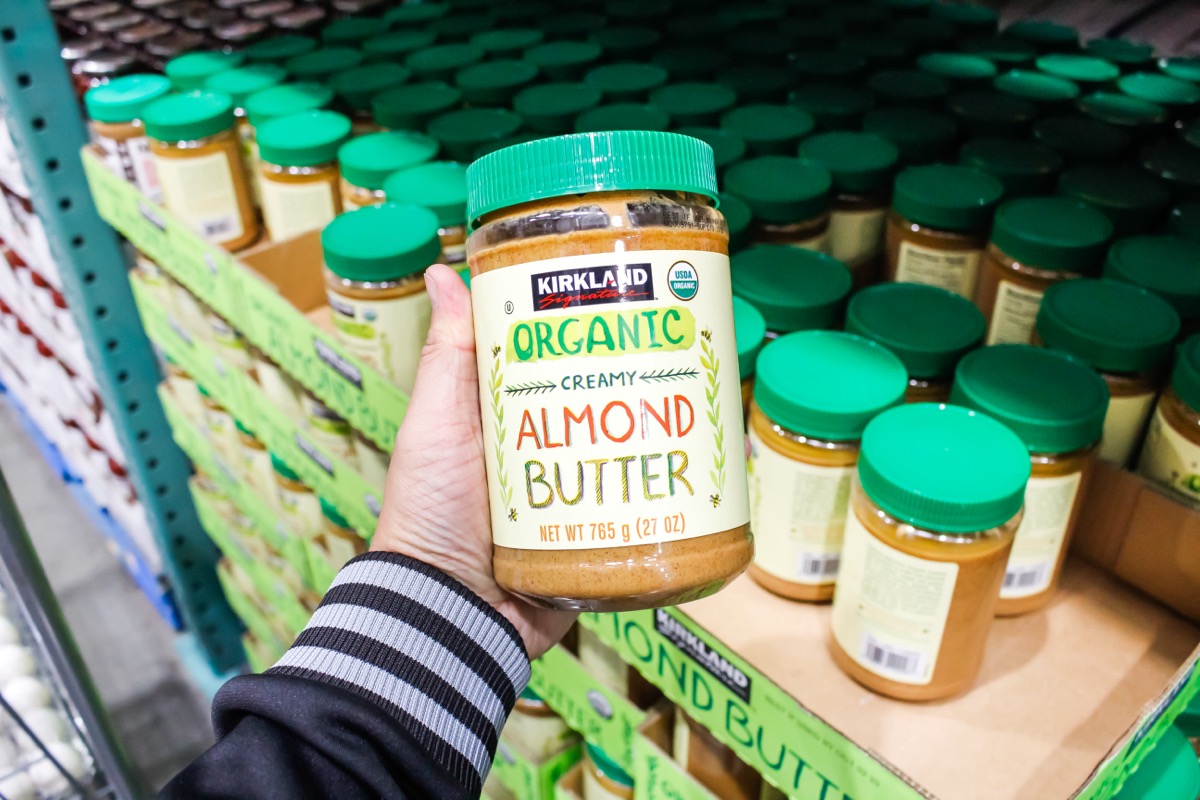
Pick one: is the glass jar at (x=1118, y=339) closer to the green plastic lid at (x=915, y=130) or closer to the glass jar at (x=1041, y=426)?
the glass jar at (x=1041, y=426)

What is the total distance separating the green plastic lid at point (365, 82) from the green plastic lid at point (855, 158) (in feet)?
1.97

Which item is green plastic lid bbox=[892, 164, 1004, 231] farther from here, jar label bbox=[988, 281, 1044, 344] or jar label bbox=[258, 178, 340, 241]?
jar label bbox=[258, 178, 340, 241]

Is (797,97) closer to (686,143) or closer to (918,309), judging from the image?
(918,309)

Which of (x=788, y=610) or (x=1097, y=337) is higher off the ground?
(x=1097, y=337)

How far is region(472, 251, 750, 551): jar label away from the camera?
1.83 feet

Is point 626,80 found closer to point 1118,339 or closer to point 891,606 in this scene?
point 1118,339

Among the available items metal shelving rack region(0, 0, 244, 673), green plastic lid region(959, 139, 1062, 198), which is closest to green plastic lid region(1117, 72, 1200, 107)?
green plastic lid region(959, 139, 1062, 198)

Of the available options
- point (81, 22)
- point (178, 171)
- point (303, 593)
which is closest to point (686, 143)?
point (178, 171)

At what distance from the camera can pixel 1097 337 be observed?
76 centimetres

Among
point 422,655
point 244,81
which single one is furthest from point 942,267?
point 244,81

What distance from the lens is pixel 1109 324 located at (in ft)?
2.54

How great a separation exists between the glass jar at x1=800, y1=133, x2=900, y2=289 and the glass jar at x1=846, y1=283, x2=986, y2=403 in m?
0.18

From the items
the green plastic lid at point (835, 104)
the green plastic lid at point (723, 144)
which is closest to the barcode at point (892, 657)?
the green plastic lid at point (723, 144)

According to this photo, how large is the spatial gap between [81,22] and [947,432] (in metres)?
1.70
